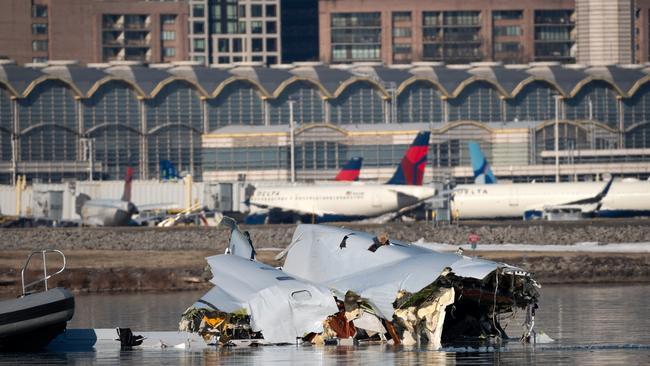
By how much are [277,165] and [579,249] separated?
82945 millimetres

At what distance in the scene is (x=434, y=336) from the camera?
118ft

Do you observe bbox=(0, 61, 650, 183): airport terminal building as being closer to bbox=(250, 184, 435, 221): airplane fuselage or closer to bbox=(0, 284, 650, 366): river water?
bbox=(250, 184, 435, 221): airplane fuselage

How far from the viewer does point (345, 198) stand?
119 metres

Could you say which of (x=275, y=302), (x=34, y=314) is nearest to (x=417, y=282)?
(x=275, y=302)

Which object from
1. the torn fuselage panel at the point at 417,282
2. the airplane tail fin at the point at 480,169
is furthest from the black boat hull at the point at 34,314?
the airplane tail fin at the point at 480,169

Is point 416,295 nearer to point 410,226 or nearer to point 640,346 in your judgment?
point 640,346

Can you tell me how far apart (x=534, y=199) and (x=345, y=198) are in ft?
49.1

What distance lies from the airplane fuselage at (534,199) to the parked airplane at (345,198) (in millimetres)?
4557

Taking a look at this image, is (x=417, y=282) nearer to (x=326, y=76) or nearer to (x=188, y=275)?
(x=188, y=275)

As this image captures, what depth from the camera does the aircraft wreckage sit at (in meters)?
35.2

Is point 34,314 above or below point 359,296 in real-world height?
below

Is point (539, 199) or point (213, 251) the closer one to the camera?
point (213, 251)

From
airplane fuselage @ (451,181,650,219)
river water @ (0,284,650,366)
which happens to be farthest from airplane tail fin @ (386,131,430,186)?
river water @ (0,284,650,366)

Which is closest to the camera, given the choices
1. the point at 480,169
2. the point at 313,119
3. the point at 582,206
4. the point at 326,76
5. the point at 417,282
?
the point at 417,282
